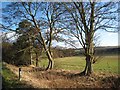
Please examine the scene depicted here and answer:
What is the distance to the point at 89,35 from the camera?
17.5 meters

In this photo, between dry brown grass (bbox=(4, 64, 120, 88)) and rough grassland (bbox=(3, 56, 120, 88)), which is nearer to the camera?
dry brown grass (bbox=(4, 64, 120, 88))

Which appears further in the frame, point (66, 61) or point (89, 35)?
point (66, 61)

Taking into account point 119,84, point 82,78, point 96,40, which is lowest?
point 82,78

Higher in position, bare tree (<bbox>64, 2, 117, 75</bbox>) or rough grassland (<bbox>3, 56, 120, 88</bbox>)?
bare tree (<bbox>64, 2, 117, 75</bbox>)

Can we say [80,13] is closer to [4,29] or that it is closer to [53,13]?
[53,13]

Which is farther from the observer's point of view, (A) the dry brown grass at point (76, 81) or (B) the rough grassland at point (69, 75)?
(B) the rough grassland at point (69, 75)

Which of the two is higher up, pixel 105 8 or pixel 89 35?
pixel 105 8

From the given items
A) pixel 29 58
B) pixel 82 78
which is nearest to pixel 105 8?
pixel 82 78

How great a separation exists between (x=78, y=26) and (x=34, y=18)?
9.09 m

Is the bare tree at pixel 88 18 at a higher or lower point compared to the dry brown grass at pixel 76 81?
higher

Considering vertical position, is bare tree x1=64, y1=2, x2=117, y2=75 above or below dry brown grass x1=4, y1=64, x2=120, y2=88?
above

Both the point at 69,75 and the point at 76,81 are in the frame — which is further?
the point at 69,75

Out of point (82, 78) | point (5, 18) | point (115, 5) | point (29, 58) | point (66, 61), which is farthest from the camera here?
point (29, 58)

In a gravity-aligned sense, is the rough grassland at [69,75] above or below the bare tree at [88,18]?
below
